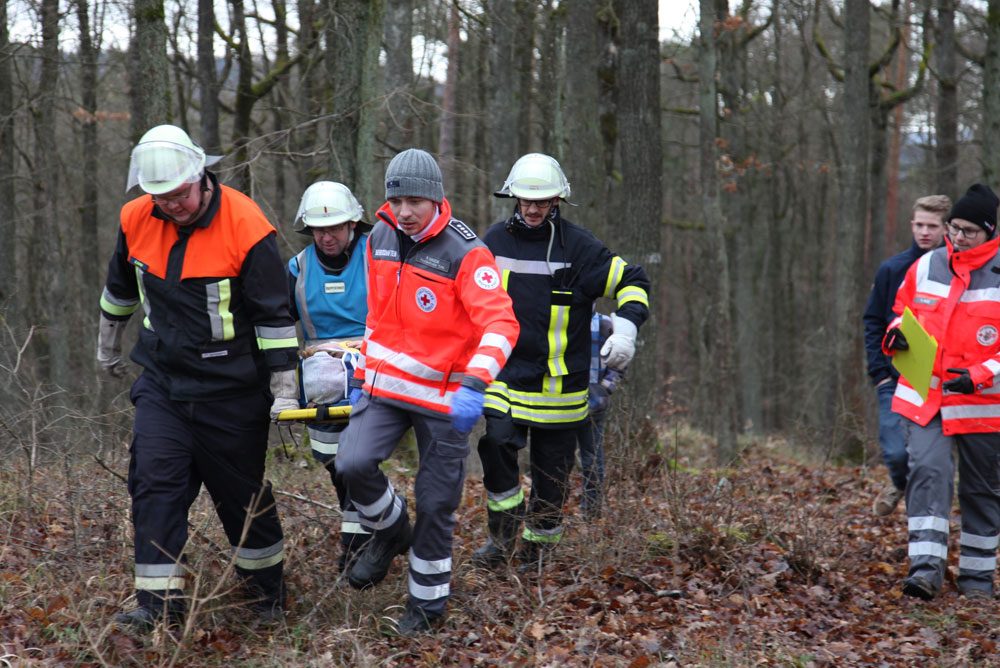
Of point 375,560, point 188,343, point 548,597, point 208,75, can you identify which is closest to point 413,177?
point 188,343

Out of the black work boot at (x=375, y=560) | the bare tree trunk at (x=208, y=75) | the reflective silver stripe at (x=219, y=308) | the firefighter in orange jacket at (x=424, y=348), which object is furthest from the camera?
the bare tree trunk at (x=208, y=75)

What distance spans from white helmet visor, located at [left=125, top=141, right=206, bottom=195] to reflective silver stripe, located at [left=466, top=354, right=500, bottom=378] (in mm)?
1494

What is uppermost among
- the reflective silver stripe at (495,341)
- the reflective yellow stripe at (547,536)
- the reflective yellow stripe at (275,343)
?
the reflective silver stripe at (495,341)

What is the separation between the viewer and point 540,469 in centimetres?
541

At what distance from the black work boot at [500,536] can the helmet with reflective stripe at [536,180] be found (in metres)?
1.80

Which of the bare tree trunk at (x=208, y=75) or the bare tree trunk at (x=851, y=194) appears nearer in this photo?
the bare tree trunk at (x=208, y=75)

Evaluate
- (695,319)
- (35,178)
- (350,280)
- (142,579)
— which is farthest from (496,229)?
(695,319)

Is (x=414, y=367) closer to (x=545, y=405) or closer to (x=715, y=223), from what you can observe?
(x=545, y=405)

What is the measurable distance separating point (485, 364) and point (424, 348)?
417 mm

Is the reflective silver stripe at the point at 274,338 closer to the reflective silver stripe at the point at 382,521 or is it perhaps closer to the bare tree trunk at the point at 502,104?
the reflective silver stripe at the point at 382,521

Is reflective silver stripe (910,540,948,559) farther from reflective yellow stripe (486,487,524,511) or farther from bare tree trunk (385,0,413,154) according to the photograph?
bare tree trunk (385,0,413,154)

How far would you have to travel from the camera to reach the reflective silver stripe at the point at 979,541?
5.44 m

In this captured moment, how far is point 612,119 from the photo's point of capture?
12.5m

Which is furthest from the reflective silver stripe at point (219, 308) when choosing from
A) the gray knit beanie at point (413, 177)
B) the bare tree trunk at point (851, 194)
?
the bare tree trunk at point (851, 194)
